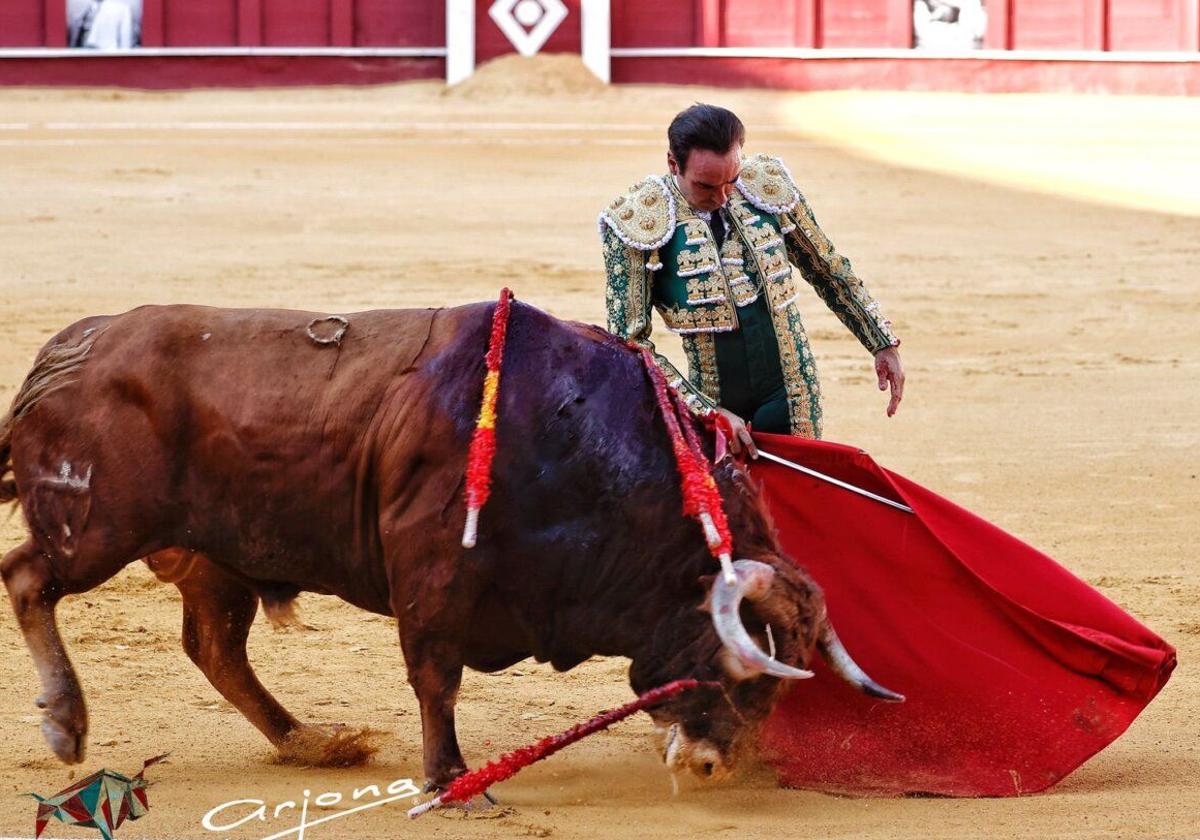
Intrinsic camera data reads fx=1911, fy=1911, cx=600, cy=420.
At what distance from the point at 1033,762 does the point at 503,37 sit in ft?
36.4

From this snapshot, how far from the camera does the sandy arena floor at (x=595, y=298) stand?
3.56m

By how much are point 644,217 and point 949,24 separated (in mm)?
10958

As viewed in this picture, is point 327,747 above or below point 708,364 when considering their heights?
below

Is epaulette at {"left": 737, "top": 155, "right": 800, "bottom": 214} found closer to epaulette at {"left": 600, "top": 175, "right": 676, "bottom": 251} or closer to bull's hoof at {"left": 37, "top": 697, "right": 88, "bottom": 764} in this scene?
epaulette at {"left": 600, "top": 175, "right": 676, "bottom": 251}

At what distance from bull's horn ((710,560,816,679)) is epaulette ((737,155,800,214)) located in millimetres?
715

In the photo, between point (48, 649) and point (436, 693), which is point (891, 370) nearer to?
point (436, 693)

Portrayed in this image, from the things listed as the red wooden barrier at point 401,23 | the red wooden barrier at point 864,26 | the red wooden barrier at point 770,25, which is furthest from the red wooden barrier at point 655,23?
the red wooden barrier at point 401,23

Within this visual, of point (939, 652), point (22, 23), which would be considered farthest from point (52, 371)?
→ point (22, 23)

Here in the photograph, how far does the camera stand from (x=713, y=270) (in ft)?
11.6

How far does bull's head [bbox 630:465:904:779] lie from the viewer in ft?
10.8

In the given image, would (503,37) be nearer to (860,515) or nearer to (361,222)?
(361,222)

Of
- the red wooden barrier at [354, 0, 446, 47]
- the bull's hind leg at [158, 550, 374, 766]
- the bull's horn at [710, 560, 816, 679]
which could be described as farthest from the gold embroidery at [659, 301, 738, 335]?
the red wooden barrier at [354, 0, 446, 47]

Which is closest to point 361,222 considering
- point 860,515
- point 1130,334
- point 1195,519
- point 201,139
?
point 201,139

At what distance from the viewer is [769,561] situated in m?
3.37
